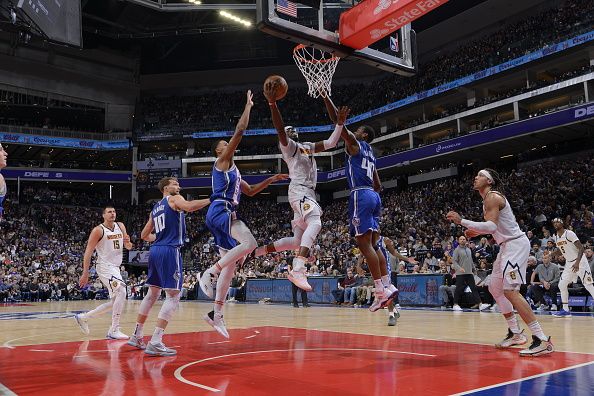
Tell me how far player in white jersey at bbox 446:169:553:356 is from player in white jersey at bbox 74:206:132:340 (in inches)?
209

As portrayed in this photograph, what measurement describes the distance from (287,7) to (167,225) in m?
4.37

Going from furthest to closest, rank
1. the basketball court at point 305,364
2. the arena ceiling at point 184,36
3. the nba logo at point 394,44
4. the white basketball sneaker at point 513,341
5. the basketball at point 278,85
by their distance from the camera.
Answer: the arena ceiling at point 184,36, the nba logo at point 394,44, the white basketball sneaker at point 513,341, the basketball at point 278,85, the basketball court at point 305,364

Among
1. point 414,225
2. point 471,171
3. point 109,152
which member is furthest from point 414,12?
point 109,152

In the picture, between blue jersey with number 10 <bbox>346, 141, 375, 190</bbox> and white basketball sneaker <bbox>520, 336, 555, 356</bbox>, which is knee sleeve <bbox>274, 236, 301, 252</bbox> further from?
white basketball sneaker <bbox>520, 336, 555, 356</bbox>

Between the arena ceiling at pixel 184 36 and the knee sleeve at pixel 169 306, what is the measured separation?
29.5 m

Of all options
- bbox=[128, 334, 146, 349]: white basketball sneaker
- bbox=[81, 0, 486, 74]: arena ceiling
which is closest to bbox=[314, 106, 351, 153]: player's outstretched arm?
bbox=[128, 334, 146, 349]: white basketball sneaker

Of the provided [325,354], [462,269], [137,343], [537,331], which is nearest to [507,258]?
[537,331]

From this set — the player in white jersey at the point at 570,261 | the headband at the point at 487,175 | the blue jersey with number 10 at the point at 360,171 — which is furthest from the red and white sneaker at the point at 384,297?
the player in white jersey at the point at 570,261

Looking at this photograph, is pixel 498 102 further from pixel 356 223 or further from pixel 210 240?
pixel 356 223

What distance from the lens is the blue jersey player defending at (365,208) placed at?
6.54m

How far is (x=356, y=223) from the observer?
263 inches

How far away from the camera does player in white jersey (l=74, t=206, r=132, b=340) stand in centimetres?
799

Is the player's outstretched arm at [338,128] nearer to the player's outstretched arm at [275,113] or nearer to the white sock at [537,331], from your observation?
the player's outstretched arm at [275,113]

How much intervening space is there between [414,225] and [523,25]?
1618cm
